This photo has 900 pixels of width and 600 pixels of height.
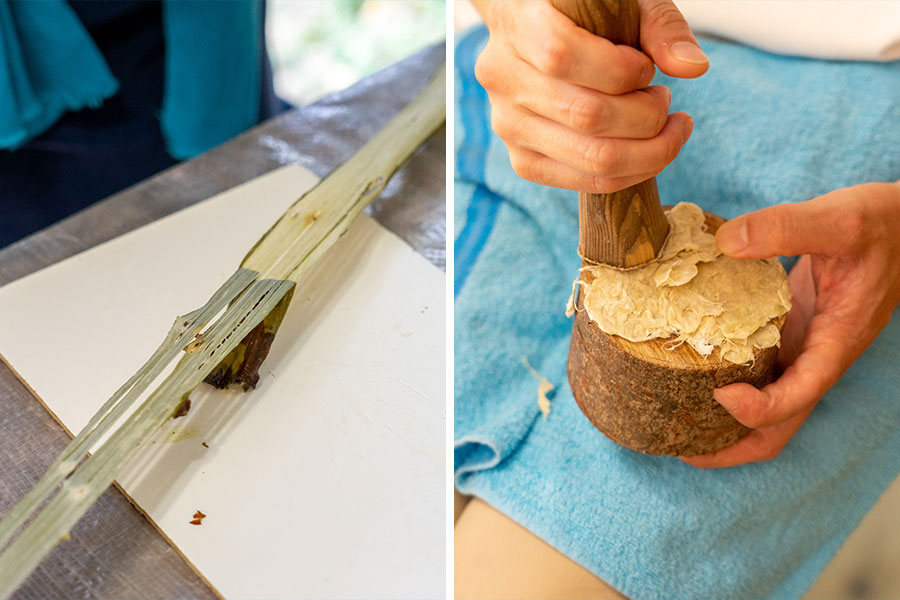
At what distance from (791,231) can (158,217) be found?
0.73m

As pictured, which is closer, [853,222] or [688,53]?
[688,53]

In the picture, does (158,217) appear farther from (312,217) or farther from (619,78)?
(619,78)

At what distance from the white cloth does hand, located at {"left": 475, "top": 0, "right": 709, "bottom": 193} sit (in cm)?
37

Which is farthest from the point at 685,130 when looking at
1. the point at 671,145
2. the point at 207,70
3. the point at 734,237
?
the point at 207,70

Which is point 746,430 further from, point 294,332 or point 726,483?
point 294,332

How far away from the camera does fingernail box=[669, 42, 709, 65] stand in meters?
0.46

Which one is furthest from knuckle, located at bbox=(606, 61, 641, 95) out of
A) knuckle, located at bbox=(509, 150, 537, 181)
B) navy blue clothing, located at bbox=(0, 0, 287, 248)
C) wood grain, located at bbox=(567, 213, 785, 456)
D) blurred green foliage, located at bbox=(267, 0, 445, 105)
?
blurred green foliage, located at bbox=(267, 0, 445, 105)

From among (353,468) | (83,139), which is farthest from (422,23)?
(353,468)

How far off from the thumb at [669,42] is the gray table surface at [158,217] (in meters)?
0.44

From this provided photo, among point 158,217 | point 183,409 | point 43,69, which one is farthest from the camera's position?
point 43,69

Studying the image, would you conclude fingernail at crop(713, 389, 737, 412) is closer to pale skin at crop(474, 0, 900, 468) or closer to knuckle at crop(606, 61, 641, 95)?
pale skin at crop(474, 0, 900, 468)

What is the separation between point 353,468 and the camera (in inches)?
25.1

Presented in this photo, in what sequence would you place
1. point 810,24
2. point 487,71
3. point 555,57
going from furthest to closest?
point 810,24, point 487,71, point 555,57

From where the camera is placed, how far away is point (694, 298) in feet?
2.00
